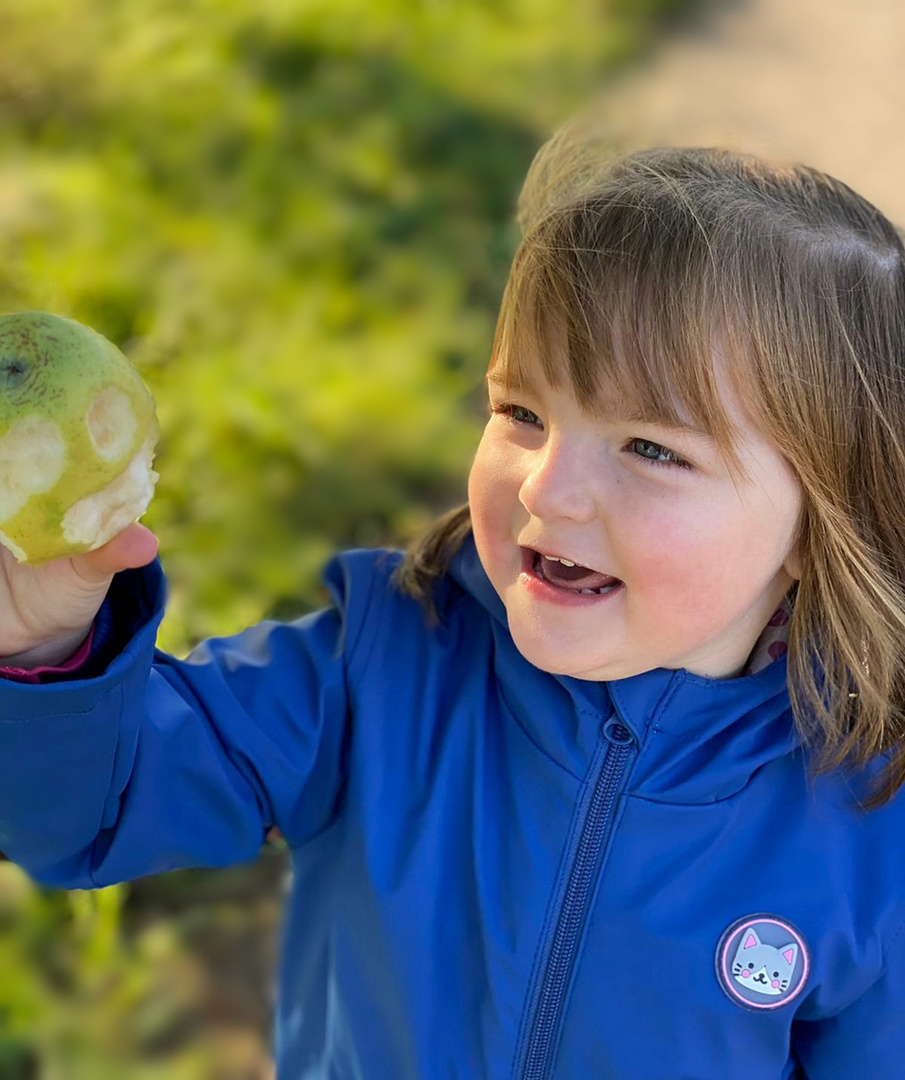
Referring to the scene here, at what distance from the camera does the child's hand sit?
3.91 feet

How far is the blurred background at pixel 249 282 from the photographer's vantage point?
88.6 inches

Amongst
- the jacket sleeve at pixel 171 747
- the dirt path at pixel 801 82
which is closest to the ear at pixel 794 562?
the jacket sleeve at pixel 171 747

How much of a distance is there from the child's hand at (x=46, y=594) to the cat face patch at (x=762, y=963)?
756mm

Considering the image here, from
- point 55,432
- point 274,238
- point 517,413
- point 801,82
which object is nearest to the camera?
point 55,432

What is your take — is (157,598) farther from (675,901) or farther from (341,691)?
(675,901)

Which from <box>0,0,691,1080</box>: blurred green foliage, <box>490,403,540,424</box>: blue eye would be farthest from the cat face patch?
<box>0,0,691,1080</box>: blurred green foliage

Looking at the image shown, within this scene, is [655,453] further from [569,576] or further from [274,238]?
[274,238]

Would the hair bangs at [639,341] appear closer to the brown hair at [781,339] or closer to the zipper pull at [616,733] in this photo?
the brown hair at [781,339]

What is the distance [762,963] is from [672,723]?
0.89 ft

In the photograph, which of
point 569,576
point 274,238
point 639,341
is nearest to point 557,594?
point 569,576

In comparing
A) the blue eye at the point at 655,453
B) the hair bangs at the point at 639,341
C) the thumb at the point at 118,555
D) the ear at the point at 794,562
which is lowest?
the ear at the point at 794,562

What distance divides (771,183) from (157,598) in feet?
2.69

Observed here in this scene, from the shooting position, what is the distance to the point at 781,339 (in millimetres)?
1415

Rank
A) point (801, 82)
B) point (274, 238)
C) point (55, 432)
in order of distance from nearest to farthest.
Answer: point (55, 432), point (274, 238), point (801, 82)
